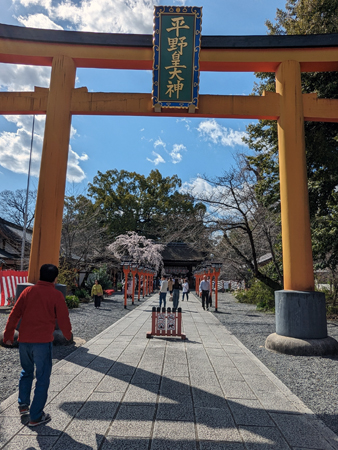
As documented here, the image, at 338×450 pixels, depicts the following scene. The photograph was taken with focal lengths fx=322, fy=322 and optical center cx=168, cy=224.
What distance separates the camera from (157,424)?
3.29m

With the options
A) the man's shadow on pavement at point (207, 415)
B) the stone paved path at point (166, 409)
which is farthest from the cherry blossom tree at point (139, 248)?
the man's shadow on pavement at point (207, 415)

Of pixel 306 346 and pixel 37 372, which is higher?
pixel 37 372

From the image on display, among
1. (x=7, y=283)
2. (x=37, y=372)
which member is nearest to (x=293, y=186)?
(x=37, y=372)

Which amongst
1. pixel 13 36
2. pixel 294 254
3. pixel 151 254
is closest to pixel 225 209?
pixel 294 254

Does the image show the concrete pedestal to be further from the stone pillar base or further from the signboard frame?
the signboard frame

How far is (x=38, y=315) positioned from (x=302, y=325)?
17.7 feet

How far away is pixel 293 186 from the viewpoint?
7.27 meters

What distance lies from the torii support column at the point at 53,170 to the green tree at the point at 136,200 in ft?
97.4

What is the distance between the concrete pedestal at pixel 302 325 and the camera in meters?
6.50

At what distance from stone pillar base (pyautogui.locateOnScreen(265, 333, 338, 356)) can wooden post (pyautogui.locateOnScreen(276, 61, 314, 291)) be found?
3.51ft

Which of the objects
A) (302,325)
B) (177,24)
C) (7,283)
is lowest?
(302,325)

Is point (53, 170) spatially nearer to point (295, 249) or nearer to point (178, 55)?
point (178, 55)

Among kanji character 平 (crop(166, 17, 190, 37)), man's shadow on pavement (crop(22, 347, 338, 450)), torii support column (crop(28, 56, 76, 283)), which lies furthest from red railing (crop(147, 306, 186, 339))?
kanji character 平 (crop(166, 17, 190, 37))

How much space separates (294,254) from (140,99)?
5.03 meters
